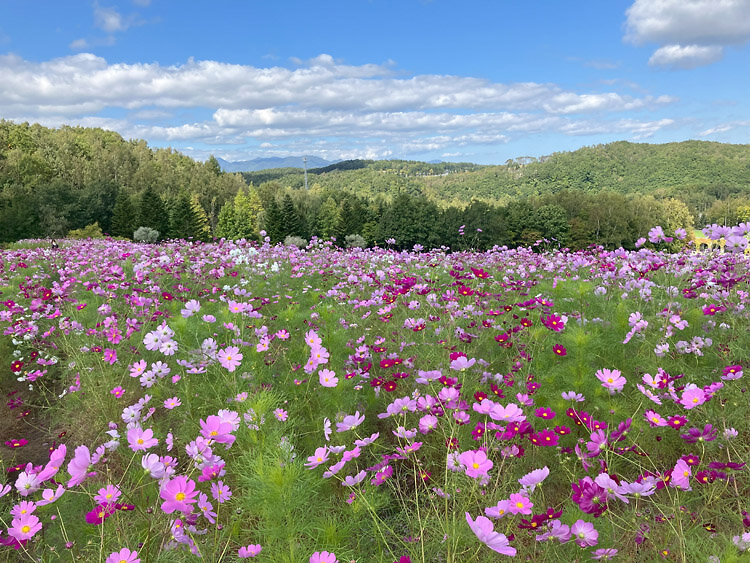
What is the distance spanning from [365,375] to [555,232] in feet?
166

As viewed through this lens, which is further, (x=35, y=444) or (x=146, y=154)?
(x=146, y=154)

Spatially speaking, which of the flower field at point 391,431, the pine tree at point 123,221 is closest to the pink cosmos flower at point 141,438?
the flower field at point 391,431

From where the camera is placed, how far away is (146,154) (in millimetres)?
71062

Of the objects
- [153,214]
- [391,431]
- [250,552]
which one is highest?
[153,214]

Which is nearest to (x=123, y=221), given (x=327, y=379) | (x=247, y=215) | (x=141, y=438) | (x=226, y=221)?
(x=226, y=221)

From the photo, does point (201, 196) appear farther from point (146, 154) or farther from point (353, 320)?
point (353, 320)

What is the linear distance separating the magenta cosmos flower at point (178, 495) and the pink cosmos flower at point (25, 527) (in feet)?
1.36

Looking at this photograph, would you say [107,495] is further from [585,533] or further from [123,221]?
[123,221]

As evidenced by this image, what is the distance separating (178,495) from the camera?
53.7 inches

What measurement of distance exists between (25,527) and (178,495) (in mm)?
516

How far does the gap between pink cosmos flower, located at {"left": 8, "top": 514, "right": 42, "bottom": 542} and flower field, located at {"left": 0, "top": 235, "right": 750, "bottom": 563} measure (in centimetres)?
2

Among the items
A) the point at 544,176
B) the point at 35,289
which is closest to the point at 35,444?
the point at 35,289

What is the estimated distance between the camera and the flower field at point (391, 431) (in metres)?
1.56

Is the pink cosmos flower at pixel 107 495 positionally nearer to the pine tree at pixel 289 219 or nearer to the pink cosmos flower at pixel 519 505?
the pink cosmos flower at pixel 519 505
